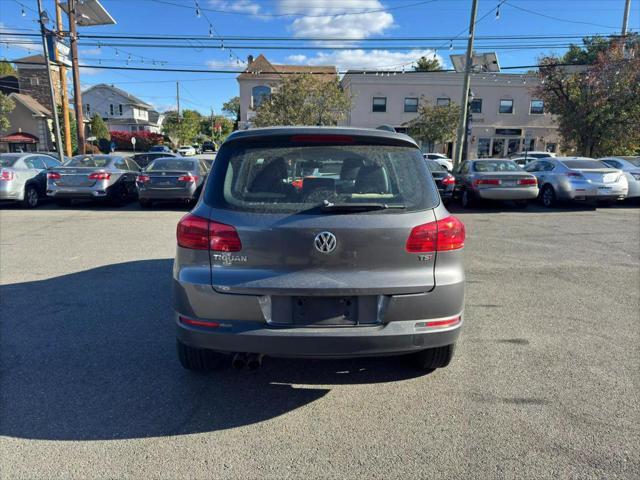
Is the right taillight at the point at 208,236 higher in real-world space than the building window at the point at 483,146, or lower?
lower

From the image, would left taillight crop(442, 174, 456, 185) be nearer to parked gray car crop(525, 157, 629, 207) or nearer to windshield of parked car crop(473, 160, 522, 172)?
windshield of parked car crop(473, 160, 522, 172)

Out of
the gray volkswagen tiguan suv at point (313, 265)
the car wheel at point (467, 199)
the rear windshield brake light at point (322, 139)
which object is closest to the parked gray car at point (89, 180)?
the car wheel at point (467, 199)

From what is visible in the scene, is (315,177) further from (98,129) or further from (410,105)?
(98,129)

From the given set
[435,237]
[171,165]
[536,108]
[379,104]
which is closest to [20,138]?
[379,104]

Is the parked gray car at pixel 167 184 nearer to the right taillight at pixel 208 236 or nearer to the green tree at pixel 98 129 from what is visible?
the right taillight at pixel 208 236

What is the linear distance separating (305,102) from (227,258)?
1166 inches

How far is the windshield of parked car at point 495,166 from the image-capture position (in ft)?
43.7

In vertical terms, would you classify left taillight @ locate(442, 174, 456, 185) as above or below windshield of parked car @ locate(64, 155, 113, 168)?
below

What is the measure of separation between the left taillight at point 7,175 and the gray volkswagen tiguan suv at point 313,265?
11.8 meters

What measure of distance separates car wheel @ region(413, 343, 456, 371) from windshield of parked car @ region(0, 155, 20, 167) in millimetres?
13268

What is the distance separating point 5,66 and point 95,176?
71938 millimetres

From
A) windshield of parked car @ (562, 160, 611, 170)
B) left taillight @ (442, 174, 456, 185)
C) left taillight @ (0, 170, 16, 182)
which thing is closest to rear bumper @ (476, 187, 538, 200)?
left taillight @ (442, 174, 456, 185)

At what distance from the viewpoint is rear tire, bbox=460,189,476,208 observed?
13289 millimetres

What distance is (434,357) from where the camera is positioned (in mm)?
3301
